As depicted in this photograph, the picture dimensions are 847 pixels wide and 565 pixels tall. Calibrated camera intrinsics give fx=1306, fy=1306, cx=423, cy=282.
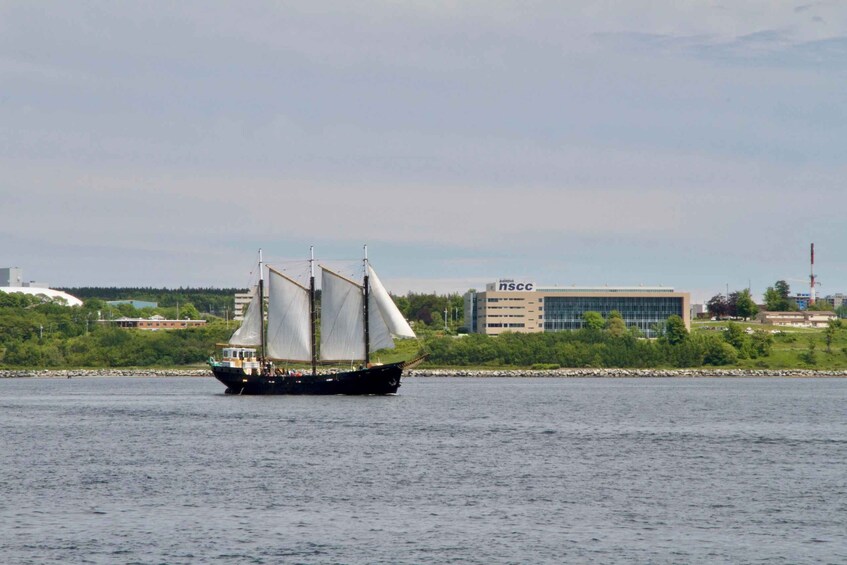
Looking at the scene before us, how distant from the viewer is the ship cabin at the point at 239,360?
13525 cm

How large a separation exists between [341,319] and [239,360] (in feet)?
47.2

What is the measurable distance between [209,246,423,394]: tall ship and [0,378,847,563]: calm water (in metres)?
29.6

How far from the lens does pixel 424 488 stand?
174ft

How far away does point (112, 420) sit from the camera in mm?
93750

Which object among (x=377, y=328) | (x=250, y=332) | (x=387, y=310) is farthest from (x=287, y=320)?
(x=387, y=310)

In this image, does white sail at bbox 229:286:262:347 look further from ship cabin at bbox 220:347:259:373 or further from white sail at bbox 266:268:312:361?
ship cabin at bbox 220:347:259:373

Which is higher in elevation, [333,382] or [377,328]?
[377,328]

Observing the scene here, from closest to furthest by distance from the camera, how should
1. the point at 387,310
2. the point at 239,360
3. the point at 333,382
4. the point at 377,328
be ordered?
the point at 387,310 → the point at 377,328 → the point at 333,382 → the point at 239,360

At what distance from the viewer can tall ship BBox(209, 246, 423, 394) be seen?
414 ft

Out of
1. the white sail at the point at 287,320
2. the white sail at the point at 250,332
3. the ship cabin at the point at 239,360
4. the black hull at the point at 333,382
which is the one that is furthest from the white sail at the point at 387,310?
the ship cabin at the point at 239,360

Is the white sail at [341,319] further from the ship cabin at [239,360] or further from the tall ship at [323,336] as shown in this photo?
the ship cabin at [239,360]

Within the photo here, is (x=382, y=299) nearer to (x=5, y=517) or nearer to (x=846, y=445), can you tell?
(x=846, y=445)

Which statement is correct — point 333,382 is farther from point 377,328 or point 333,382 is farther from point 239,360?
point 239,360

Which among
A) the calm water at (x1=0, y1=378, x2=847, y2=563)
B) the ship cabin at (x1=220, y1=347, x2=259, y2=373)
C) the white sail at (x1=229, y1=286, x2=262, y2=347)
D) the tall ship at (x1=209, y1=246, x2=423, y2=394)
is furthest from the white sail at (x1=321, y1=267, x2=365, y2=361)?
the calm water at (x1=0, y1=378, x2=847, y2=563)
